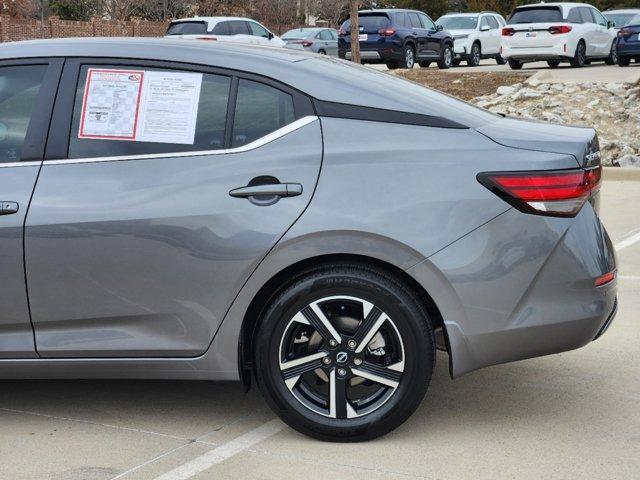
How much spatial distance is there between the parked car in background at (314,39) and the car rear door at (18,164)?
29.6 m

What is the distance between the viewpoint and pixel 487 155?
4.34 m

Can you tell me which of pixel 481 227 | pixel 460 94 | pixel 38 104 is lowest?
pixel 460 94

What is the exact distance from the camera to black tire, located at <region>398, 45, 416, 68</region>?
3036 cm

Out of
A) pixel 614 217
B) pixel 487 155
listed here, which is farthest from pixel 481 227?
pixel 614 217

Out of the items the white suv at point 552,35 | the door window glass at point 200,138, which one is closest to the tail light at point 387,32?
the white suv at point 552,35

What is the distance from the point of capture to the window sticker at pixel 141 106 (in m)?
4.51

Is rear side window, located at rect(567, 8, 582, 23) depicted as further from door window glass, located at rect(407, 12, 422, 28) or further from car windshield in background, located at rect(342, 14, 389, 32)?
car windshield in background, located at rect(342, 14, 389, 32)

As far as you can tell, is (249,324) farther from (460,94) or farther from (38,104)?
(460,94)

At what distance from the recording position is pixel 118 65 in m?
4.62

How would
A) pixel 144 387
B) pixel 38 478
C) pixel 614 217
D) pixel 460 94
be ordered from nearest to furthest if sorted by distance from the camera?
1. pixel 38 478
2. pixel 144 387
3. pixel 614 217
4. pixel 460 94

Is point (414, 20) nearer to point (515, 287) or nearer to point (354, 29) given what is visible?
point (354, 29)

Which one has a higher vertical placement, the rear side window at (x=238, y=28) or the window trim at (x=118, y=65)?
the window trim at (x=118, y=65)

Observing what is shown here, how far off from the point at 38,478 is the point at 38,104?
151cm

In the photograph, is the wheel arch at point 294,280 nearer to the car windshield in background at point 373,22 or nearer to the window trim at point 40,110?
the window trim at point 40,110
